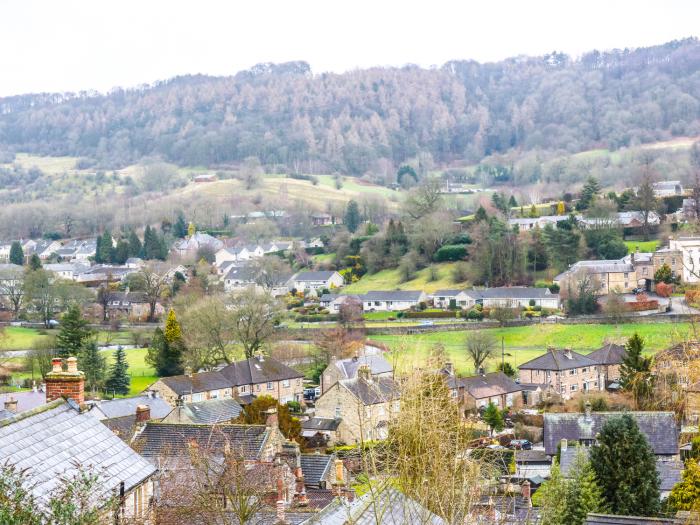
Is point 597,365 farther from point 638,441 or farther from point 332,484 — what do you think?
point 332,484

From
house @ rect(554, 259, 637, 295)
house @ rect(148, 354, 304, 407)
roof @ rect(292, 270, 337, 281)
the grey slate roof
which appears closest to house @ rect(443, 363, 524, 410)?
house @ rect(148, 354, 304, 407)

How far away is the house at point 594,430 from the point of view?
1330 inches

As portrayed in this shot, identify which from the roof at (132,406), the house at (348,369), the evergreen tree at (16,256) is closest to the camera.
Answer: the roof at (132,406)

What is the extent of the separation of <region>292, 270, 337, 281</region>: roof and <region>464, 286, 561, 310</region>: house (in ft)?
59.9

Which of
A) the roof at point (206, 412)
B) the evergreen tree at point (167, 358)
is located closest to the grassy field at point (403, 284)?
the evergreen tree at point (167, 358)

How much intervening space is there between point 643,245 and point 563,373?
3187 centimetres

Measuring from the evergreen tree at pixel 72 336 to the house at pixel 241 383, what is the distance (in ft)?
34.2

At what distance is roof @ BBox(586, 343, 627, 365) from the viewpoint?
2135 inches

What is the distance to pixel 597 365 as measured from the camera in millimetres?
54000

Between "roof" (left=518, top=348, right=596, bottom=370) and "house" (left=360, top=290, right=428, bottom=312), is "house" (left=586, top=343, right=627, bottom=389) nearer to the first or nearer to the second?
"roof" (left=518, top=348, right=596, bottom=370)

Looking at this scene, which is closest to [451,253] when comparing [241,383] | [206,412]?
[241,383]

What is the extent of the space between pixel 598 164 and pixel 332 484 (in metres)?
134

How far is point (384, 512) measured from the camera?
12672 millimetres

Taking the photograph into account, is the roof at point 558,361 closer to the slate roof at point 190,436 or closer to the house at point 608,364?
the house at point 608,364
